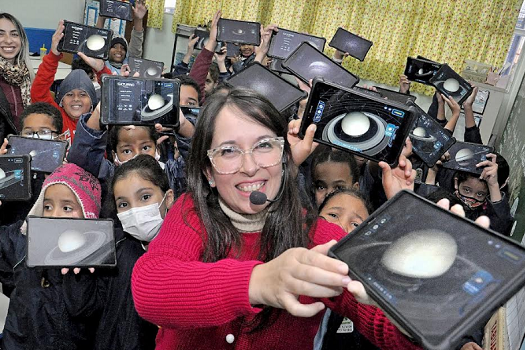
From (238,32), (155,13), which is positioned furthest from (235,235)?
(155,13)

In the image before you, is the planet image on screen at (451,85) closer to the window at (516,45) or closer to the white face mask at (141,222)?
the white face mask at (141,222)

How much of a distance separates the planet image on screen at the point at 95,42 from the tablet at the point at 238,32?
95 cm

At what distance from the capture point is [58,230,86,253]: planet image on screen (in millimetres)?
1547

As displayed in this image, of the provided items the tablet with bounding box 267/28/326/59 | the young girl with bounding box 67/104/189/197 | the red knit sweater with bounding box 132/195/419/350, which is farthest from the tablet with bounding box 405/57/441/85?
the red knit sweater with bounding box 132/195/419/350

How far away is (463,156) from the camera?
2.44 meters

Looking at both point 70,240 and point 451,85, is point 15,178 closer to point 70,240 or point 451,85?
point 70,240

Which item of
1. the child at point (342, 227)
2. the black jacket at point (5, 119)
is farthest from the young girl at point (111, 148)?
the black jacket at point (5, 119)

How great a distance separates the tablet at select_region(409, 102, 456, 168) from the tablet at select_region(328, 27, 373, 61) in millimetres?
1934

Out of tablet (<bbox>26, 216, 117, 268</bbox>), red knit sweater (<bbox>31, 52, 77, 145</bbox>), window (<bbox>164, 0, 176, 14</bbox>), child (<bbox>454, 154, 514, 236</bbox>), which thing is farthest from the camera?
window (<bbox>164, 0, 176, 14</bbox>)

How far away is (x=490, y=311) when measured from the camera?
0.62 m

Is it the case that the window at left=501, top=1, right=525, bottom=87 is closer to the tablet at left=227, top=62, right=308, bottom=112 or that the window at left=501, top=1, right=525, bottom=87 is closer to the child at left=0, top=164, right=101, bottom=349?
the tablet at left=227, top=62, right=308, bottom=112

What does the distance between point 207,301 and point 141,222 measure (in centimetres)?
106

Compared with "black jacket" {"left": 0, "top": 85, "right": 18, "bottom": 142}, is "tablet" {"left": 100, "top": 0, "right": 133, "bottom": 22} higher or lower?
higher

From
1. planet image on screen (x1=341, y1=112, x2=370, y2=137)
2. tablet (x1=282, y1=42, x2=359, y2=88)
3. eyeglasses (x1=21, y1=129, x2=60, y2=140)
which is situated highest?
tablet (x1=282, y1=42, x2=359, y2=88)
